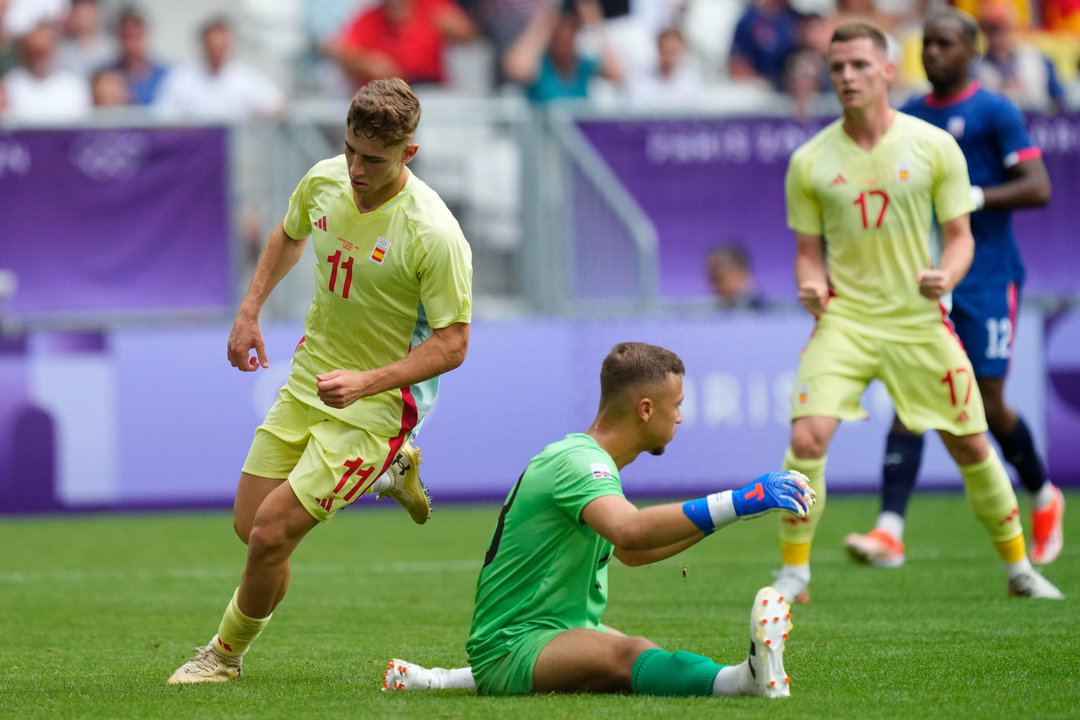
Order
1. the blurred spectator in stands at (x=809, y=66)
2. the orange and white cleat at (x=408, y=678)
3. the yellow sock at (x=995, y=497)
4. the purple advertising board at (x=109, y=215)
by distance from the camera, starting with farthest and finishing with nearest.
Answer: the blurred spectator in stands at (x=809, y=66) < the purple advertising board at (x=109, y=215) < the yellow sock at (x=995, y=497) < the orange and white cleat at (x=408, y=678)

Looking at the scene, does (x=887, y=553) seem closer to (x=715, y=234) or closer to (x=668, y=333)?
(x=668, y=333)

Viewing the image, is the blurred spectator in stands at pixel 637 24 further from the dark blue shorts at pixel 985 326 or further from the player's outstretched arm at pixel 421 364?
the player's outstretched arm at pixel 421 364

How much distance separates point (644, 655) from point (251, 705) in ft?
4.10

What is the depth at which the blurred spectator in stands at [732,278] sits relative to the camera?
42.8ft

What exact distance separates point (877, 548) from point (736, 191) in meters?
5.17

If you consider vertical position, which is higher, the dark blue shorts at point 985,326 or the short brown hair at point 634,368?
the short brown hair at point 634,368

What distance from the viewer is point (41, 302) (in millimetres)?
12633

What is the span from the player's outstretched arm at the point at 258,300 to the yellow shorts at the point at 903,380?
2.63 m

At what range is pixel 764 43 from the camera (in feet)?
51.0

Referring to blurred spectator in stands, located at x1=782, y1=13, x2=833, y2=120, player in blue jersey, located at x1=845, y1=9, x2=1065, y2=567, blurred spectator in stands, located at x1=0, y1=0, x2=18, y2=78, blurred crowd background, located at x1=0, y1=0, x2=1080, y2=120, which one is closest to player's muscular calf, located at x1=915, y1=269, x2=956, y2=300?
player in blue jersey, located at x1=845, y1=9, x2=1065, y2=567

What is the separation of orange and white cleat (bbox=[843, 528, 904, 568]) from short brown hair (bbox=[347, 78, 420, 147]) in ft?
14.6

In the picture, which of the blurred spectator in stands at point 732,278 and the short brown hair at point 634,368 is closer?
the short brown hair at point 634,368

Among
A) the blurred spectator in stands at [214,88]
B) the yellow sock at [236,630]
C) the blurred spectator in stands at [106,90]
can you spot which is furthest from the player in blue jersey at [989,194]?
the blurred spectator in stands at [106,90]

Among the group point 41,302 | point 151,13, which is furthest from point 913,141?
point 151,13
